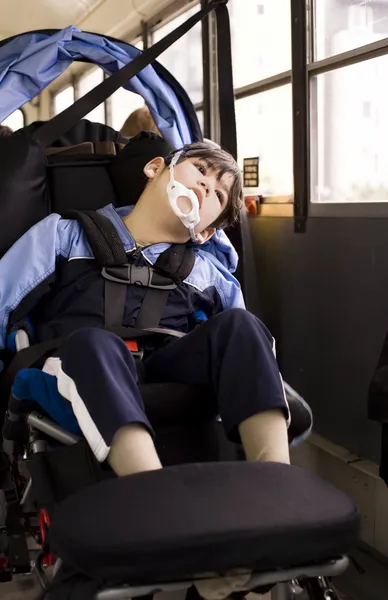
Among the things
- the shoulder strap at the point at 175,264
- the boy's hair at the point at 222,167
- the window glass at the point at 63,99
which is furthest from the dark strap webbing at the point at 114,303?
the window glass at the point at 63,99

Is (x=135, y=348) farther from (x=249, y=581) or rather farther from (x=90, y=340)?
(x=249, y=581)

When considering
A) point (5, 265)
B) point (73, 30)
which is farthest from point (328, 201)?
point (5, 265)

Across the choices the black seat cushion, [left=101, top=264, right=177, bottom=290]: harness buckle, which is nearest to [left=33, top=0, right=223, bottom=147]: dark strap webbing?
[left=101, top=264, right=177, bottom=290]: harness buckle

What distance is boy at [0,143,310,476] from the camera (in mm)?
1262

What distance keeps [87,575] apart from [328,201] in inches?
65.8

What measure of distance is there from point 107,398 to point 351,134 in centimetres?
147

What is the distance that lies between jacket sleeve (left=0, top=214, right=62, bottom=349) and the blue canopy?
0.43 m

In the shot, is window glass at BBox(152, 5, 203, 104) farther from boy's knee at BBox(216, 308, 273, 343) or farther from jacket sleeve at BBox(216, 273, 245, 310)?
boy's knee at BBox(216, 308, 273, 343)

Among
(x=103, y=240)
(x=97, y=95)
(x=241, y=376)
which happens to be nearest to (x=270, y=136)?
(x=97, y=95)

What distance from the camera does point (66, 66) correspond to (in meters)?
2.18

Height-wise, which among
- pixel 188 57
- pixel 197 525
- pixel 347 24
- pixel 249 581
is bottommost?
pixel 249 581

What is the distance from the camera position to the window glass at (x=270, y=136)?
8.86ft

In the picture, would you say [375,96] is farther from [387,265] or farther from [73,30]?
[73,30]

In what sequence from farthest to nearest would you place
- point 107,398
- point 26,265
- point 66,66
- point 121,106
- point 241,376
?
point 121,106, point 66,66, point 26,265, point 241,376, point 107,398
